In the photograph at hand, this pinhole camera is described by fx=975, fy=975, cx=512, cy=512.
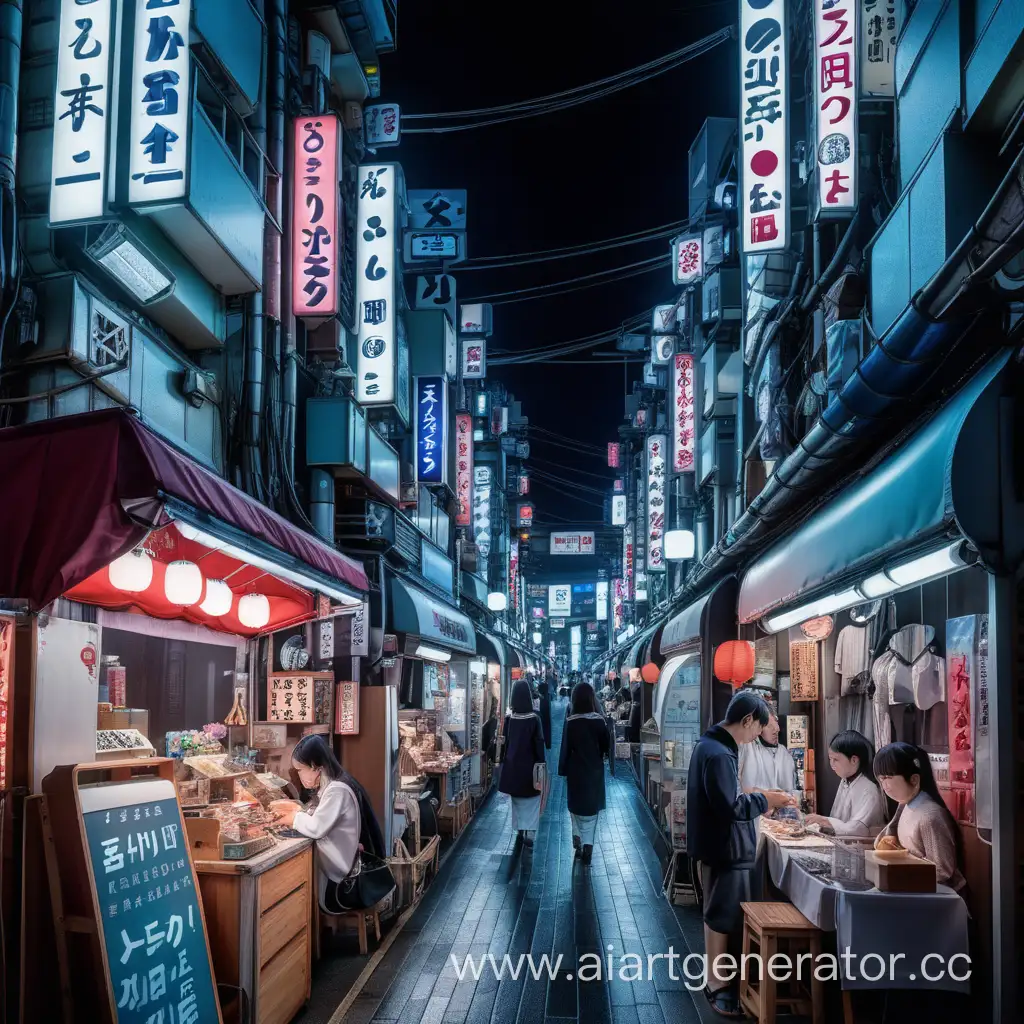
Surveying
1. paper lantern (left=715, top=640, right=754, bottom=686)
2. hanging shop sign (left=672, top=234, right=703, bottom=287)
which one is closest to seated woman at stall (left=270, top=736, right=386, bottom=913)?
paper lantern (left=715, top=640, right=754, bottom=686)

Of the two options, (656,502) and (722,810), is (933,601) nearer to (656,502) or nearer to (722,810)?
(722,810)

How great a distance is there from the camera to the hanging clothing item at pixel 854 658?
34.7ft

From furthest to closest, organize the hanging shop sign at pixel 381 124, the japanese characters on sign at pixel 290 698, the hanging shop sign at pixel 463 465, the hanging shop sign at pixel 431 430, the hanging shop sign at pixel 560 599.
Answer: the hanging shop sign at pixel 560 599
the hanging shop sign at pixel 463 465
the hanging shop sign at pixel 431 430
the hanging shop sign at pixel 381 124
the japanese characters on sign at pixel 290 698

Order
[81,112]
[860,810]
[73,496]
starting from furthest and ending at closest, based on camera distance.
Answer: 1. [860,810]
2. [81,112]
3. [73,496]

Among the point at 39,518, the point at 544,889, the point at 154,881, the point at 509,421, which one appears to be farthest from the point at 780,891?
the point at 509,421

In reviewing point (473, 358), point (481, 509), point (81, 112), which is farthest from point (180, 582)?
point (481, 509)

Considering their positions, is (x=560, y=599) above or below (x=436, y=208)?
below

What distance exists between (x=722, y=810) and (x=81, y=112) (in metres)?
7.27

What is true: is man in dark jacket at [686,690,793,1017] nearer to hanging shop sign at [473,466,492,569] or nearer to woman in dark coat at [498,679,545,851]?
woman in dark coat at [498,679,545,851]

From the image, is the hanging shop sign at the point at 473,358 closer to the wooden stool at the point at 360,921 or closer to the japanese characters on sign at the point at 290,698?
the japanese characters on sign at the point at 290,698

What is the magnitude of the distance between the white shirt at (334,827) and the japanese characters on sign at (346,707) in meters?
3.34

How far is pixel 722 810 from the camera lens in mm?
7645

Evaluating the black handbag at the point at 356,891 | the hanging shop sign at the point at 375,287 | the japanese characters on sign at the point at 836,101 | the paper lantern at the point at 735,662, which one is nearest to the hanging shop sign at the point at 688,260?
the hanging shop sign at the point at 375,287

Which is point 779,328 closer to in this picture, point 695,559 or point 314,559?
point 314,559
